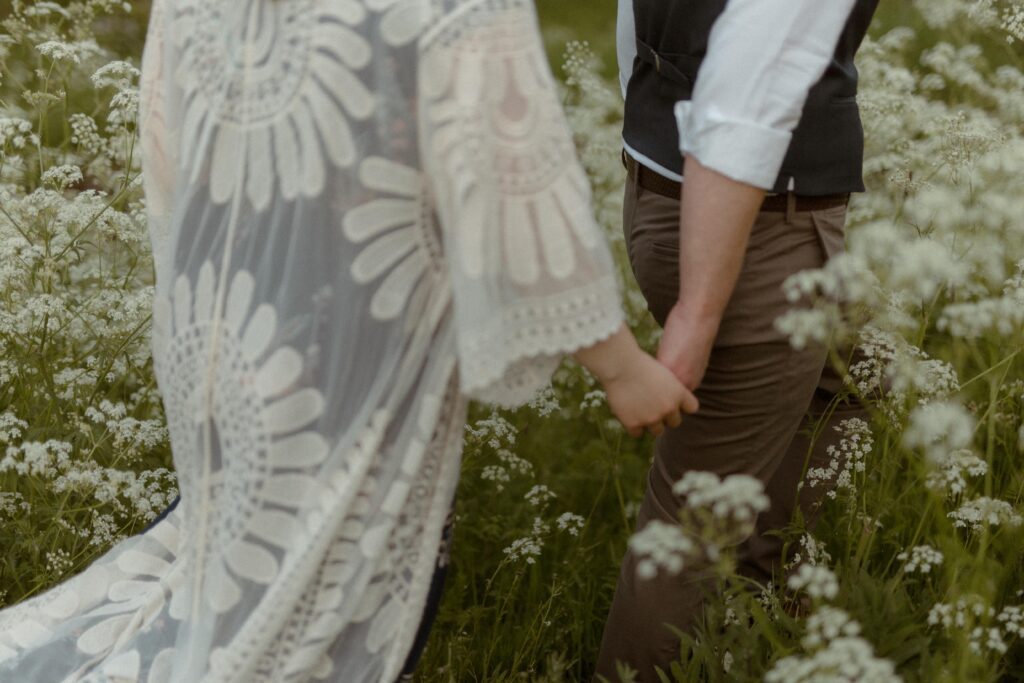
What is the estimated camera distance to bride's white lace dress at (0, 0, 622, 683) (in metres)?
1.52

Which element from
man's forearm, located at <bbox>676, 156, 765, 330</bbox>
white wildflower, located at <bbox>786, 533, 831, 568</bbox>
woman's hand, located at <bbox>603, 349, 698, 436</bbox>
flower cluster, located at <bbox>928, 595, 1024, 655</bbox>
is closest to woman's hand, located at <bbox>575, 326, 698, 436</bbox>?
woman's hand, located at <bbox>603, 349, 698, 436</bbox>

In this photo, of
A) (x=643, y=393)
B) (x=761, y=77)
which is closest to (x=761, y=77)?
(x=761, y=77)

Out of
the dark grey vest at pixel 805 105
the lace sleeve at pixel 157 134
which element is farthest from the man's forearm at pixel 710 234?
the lace sleeve at pixel 157 134

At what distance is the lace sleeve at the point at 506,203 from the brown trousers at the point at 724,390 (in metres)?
0.53

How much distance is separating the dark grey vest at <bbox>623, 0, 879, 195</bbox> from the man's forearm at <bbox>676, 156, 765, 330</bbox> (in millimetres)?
243

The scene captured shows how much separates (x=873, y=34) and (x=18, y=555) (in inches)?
211

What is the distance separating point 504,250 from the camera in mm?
1555

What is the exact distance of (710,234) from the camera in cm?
177

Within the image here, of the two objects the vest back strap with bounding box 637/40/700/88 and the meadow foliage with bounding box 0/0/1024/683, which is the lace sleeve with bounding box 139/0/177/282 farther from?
the vest back strap with bounding box 637/40/700/88

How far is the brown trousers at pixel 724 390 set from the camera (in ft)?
6.75

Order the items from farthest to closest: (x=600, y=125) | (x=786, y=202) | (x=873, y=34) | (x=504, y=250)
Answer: (x=873, y=34)
(x=600, y=125)
(x=786, y=202)
(x=504, y=250)

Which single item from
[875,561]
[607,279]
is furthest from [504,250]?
[875,561]

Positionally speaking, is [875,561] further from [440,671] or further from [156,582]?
[156,582]

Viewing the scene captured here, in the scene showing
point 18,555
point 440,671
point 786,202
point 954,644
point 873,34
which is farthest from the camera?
point 873,34
